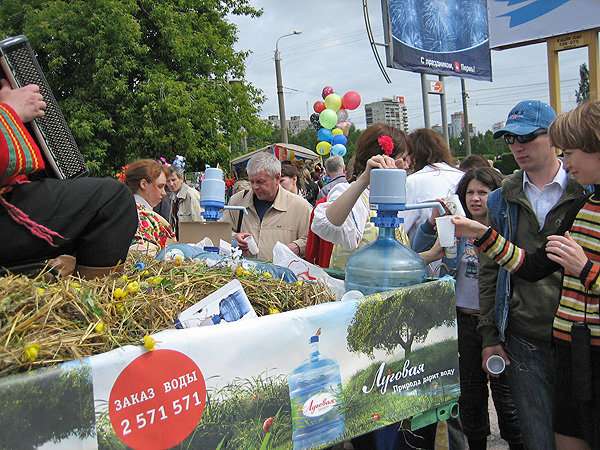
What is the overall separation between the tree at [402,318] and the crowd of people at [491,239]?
385 mm

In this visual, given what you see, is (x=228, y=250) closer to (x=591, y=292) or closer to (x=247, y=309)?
(x=247, y=309)

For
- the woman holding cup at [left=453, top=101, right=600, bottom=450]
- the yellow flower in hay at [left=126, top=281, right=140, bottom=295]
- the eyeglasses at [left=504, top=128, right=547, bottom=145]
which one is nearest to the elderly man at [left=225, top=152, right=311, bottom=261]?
the eyeglasses at [left=504, top=128, right=547, bottom=145]

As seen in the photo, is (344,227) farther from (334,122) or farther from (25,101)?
(334,122)

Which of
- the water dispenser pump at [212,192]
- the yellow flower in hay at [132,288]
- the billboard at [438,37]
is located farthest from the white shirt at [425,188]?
the billboard at [438,37]

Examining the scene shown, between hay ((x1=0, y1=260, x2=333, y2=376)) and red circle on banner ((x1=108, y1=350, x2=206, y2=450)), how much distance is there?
0.07 metres

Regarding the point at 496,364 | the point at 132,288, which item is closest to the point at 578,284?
the point at 496,364

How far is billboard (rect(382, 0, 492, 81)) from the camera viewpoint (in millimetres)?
13164

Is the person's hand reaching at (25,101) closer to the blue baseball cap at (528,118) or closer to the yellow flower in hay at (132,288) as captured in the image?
the yellow flower in hay at (132,288)

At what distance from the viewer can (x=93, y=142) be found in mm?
15281

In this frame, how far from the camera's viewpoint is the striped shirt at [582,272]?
2.08 metres

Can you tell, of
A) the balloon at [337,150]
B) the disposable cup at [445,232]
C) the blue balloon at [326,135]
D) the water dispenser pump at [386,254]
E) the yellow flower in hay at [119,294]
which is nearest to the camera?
the yellow flower in hay at [119,294]

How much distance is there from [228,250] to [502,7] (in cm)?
887

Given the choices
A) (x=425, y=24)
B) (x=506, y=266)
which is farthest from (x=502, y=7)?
(x=506, y=266)

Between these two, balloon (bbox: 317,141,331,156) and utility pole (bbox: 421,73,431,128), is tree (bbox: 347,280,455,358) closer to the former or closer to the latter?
utility pole (bbox: 421,73,431,128)
